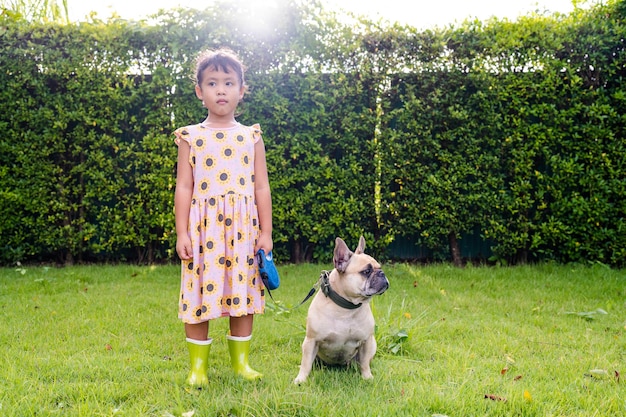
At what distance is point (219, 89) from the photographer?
10.1 feet

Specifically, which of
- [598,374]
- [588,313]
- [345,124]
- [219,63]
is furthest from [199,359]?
[345,124]

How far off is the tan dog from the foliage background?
3.76 metres

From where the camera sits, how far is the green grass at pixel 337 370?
8.89ft

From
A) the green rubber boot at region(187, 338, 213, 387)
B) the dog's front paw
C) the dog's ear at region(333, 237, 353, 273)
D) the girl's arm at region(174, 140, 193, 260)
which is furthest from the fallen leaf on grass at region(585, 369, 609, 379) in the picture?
the girl's arm at region(174, 140, 193, 260)

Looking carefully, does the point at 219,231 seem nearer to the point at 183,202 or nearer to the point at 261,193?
the point at 183,202

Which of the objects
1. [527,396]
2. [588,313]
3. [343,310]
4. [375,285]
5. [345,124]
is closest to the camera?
[527,396]

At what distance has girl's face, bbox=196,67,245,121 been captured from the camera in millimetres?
3068

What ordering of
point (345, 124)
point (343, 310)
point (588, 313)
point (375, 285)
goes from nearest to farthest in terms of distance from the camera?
point (375, 285) < point (343, 310) < point (588, 313) < point (345, 124)

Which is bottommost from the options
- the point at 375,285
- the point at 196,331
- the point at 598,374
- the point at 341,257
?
the point at 598,374

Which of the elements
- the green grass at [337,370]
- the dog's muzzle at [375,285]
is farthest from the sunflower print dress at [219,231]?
the dog's muzzle at [375,285]

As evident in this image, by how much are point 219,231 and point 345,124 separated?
4.03 m

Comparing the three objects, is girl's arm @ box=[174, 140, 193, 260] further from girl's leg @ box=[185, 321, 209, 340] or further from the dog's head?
the dog's head

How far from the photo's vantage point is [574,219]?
264 inches

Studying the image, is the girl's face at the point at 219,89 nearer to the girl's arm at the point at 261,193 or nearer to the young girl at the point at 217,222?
the young girl at the point at 217,222
